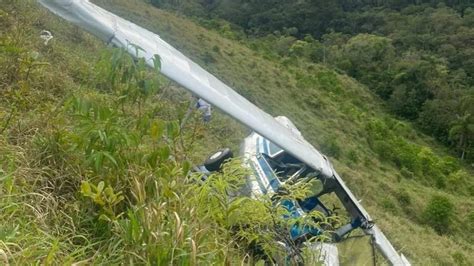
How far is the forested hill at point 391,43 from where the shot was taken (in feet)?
127

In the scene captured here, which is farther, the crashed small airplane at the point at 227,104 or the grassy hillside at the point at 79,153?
the crashed small airplane at the point at 227,104

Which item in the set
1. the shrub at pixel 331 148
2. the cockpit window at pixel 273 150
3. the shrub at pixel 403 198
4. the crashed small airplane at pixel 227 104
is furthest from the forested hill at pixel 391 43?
the crashed small airplane at pixel 227 104

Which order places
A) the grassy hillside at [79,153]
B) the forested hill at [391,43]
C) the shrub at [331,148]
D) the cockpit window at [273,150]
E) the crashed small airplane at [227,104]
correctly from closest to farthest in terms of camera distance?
the grassy hillside at [79,153] → the crashed small airplane at [227,104] → the cockpit window at [273,150] → the shrub at [331,148] → the forested hill at [391,43]

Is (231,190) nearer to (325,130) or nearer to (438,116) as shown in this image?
(325,130)

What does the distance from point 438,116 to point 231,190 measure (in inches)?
1522

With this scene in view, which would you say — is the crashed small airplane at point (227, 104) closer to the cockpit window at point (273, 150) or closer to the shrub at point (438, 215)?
the cockpit window at point (273, 150)

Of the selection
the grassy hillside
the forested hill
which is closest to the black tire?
the grassy hillside

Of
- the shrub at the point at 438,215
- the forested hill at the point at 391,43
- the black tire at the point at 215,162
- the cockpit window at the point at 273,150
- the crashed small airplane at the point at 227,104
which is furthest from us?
the forested hill at the point at 391,43

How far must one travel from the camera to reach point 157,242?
1.92m

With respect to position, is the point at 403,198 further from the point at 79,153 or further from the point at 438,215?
the point at 79,153

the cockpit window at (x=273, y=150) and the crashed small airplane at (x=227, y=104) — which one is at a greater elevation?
the crashed small airplane at (x=227, y=104)

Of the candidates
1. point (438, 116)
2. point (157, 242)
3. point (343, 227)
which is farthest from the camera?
point (438, 116)

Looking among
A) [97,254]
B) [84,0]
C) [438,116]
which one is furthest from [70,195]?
[438,116]

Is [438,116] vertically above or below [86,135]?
below
